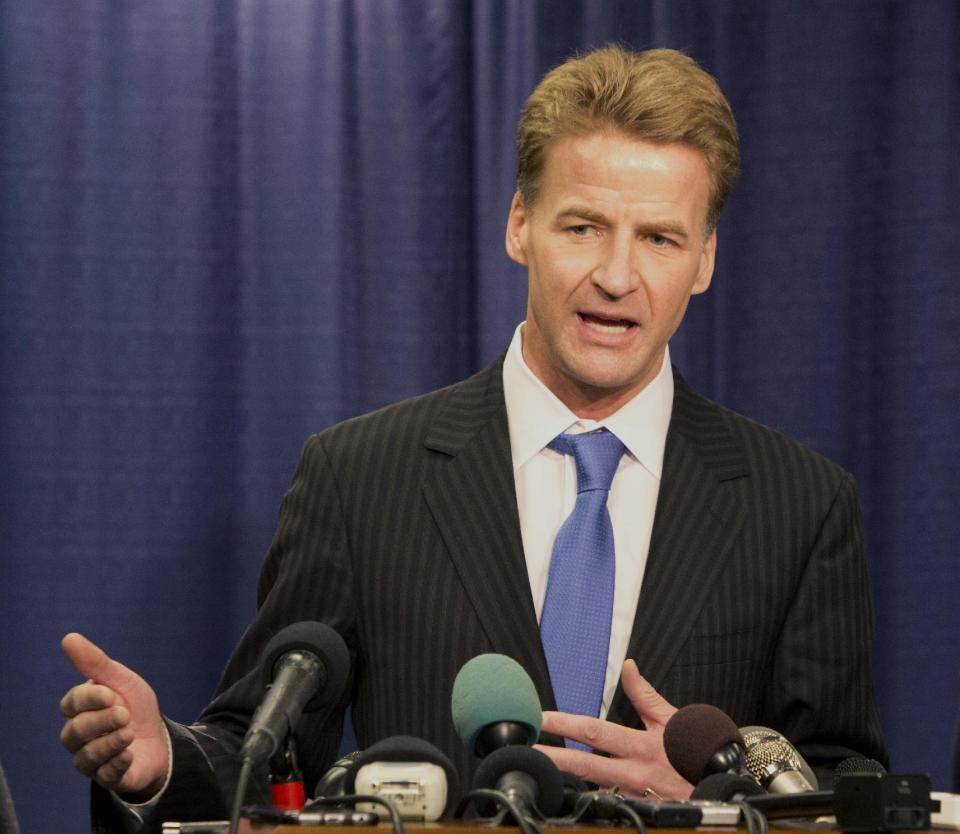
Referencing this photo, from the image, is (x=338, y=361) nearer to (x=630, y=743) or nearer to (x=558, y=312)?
(x=558, y=312)

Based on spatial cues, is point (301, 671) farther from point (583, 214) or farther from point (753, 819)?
point (583, 214)

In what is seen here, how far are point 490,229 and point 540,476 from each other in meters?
1.01

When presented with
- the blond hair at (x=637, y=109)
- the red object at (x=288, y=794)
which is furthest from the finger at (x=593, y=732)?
the blond hair at (x=637, y=109)

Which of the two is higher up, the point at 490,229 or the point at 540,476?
the point at 490,229

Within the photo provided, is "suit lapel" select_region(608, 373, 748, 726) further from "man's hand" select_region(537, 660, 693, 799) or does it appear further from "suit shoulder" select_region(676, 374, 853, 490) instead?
"man's hand" select_region(537, 660, 693, 799)

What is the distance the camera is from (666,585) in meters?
2.05

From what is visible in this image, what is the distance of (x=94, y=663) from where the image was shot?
153 cm

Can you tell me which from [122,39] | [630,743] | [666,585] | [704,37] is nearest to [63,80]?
[122,39]

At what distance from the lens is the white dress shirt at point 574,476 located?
6.84ft

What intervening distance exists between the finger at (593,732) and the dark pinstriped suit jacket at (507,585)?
0.28 meters

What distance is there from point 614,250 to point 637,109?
0.20 meters

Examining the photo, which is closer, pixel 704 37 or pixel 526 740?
pixel 526 740

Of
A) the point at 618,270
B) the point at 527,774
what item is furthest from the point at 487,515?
the point at 527,774

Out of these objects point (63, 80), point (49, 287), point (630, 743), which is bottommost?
point (630, 743)
